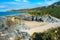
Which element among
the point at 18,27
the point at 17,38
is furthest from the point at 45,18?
the point at 17,38

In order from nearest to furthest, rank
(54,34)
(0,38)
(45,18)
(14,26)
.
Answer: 1. (0,38)
2. (54,34)
3. (14,26)
4. (45,18)

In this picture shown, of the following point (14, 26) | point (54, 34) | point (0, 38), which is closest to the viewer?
point (0, 38)

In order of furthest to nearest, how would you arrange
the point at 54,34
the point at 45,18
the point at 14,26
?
1. the point at 45,18
2. the point at 14,26
3. the point at 54,34

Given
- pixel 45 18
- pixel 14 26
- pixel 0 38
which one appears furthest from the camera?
pixel 45 18

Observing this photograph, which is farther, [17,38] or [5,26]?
[5,26]

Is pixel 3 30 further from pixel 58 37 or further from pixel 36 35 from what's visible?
pixel 58 37

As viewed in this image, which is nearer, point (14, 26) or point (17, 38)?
point (17, 38)

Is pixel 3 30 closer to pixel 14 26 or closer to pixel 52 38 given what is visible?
pixel 14 26

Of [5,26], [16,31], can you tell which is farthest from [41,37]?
[5,26]
